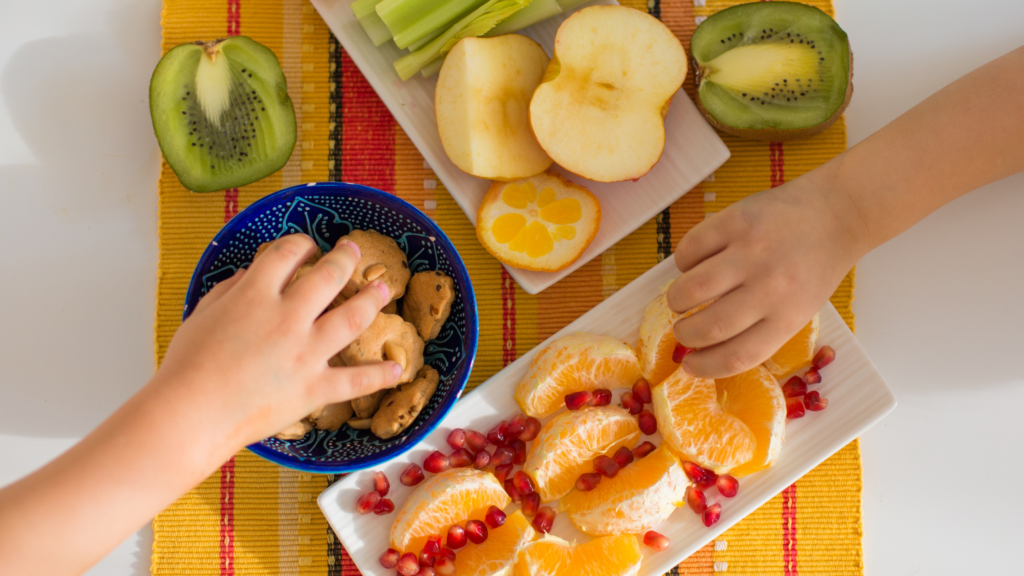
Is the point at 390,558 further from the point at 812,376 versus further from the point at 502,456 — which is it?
the point at 812,376

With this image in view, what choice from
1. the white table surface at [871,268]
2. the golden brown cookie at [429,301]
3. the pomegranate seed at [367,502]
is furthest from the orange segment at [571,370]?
the white table surface at [871,268]

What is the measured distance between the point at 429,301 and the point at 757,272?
570 mm

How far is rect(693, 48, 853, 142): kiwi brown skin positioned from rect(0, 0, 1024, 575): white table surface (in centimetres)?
14

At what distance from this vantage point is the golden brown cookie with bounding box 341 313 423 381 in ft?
3.58

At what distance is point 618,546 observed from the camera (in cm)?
124

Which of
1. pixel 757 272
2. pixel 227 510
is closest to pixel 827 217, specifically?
pixel 757 272

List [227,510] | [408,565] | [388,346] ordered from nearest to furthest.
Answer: [388,346] < [408,565] < [227,510]

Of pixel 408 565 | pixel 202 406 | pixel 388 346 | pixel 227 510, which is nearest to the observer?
pixel 202 406

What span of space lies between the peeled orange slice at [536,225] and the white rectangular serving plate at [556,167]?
3 cm

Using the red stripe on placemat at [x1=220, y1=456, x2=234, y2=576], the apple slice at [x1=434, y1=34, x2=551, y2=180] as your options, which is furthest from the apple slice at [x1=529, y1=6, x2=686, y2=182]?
the red stripe on placemat at [x1=220, y1=456, x2=234, y2=576]

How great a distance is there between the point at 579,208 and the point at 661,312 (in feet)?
0.85

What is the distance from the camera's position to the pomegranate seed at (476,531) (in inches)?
49.2

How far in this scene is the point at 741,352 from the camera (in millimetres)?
1150

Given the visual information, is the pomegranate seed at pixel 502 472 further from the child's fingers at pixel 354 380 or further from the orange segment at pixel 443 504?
the child's fingers at pixel 354 380
